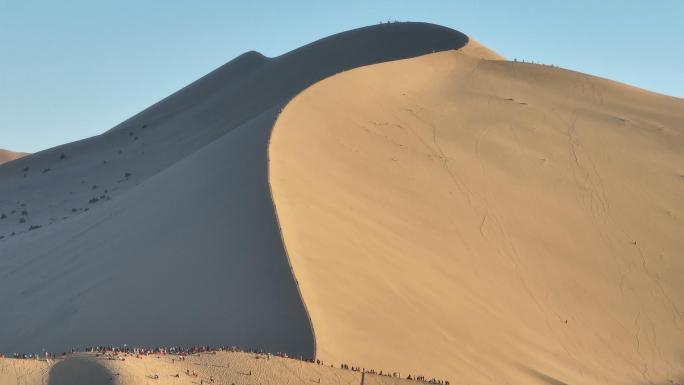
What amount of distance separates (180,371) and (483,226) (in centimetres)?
1212

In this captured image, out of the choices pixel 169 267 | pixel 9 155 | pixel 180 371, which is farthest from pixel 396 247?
pixel 9 155

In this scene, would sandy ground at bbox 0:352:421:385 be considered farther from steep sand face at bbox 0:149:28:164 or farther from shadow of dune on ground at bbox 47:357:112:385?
steep sand face at bbox 0:149:28:164

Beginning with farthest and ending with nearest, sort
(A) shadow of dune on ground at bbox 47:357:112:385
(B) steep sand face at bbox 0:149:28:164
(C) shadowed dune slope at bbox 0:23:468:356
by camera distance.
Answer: (B) steep sand face at bbox 0:149:28:164 → (C) shadowed dune slope at bbox 0:23:468:356 → (A) shadow of dune on ground at bbox 47:357:112:385

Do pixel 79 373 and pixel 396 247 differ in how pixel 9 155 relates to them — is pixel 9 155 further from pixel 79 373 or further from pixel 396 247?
pixel 79 373

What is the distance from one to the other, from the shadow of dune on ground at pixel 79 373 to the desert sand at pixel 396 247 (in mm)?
31

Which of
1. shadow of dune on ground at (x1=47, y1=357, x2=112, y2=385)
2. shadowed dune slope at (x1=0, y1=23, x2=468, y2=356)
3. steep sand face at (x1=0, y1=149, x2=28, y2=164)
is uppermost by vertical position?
steep sand face at (x1=0, y1=149, x2=28, y2=164)

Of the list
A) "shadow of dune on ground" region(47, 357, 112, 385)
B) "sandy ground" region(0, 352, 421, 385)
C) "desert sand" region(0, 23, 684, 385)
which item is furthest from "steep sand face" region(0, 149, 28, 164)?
"shadow of dune on ground" region(47, 357, 112, 385)

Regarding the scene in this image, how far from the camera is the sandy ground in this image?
14.5m

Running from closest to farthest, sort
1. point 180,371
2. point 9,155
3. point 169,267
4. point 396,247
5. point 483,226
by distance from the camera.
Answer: point 180,371
point 169,267
point 396,247
point 483,226
point 9,155

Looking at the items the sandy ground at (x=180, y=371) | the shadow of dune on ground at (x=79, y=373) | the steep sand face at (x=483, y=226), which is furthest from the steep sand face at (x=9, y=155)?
the shadow of dune on ground at (x=79, y=373)

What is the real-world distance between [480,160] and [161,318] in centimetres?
1323

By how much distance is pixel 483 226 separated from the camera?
83.9 feet

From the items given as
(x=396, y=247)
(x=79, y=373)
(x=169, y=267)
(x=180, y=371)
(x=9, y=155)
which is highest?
(x=9, y=155)

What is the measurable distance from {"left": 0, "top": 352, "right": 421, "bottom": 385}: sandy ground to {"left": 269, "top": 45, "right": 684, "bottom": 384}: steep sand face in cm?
108
